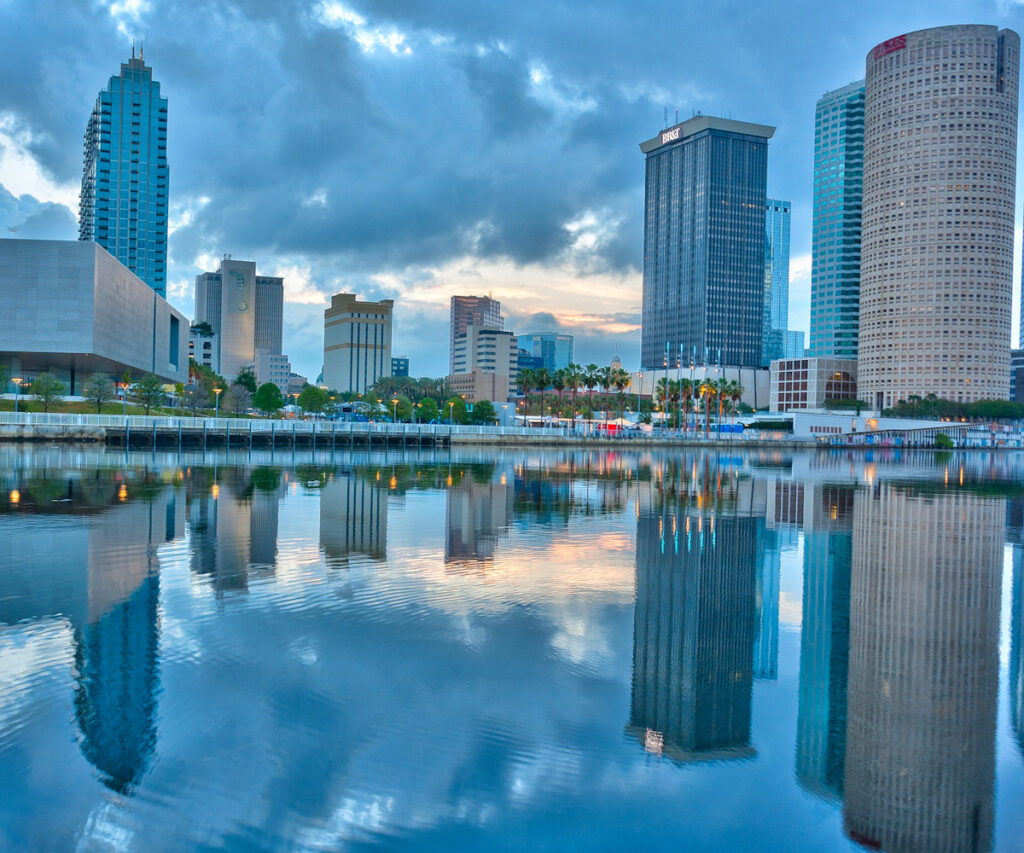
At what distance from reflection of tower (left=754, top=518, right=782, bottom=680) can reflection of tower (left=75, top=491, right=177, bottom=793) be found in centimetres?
874

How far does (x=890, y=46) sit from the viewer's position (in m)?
186

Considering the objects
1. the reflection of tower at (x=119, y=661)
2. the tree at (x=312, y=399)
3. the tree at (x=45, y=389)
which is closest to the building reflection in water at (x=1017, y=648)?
the reflection of tower at (x=119, y=661)

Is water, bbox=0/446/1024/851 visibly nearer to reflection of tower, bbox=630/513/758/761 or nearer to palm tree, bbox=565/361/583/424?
reflection of tower, bbox=630/513/758/761

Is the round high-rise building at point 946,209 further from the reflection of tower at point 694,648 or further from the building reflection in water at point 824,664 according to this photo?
the reflection of tower at point 694,648

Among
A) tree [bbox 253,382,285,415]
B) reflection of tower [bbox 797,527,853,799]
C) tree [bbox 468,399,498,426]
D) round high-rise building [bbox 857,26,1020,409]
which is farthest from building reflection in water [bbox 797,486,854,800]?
round high-rise building [bbox 857,26,1020,409]

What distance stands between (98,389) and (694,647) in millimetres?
93187

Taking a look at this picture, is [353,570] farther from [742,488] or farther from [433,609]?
[742,488]

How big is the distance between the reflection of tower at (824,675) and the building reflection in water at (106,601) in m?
7.58

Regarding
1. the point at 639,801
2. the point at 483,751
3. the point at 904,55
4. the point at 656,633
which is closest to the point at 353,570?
the point at 656,633

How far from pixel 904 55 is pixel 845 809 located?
691 feet

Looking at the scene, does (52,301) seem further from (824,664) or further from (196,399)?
(824,664)

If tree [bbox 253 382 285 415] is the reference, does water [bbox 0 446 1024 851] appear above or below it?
below

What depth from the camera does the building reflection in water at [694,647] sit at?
34.4ft

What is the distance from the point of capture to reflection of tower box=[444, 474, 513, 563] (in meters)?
22.3
